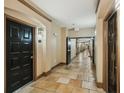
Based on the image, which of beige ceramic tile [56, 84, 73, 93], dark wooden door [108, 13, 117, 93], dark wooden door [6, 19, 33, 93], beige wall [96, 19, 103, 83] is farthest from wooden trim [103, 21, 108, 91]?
dark wooden door [6, 19, 33, 93]

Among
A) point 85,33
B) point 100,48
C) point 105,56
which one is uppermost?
point 85,33

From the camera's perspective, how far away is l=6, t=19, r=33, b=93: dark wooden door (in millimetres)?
2590

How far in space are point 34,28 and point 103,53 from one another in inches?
106

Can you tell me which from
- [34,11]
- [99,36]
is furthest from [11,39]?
[99,36]

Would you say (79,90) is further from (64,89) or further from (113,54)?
(113,54)

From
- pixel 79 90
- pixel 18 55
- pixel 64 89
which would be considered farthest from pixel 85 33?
pixel 18 55

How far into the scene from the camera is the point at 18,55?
2932 millimetres

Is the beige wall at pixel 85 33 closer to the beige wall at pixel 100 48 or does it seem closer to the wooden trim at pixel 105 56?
the beige wall at pixel 100 48

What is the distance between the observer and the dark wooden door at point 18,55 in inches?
102

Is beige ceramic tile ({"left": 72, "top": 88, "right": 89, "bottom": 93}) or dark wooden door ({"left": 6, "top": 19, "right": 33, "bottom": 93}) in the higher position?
dark wooden door ({"left": 6, "top": 19, "right": 33, "bottom": 93})

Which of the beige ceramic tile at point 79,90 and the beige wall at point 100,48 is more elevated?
the beige wall at point 100,48

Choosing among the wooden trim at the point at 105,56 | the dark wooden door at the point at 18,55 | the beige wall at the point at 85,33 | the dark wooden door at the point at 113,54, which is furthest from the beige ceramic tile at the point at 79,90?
the beige wall at the point at 85,33

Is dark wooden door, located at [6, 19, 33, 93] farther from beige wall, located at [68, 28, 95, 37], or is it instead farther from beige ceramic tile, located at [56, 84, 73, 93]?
beige wall, located at [68, 28, 95, 37]

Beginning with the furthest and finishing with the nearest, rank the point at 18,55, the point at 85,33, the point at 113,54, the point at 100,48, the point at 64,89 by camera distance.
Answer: the point at 85,33
the point at 100,48
the point at 64,89
the point at 18,55
the point at 113,54
